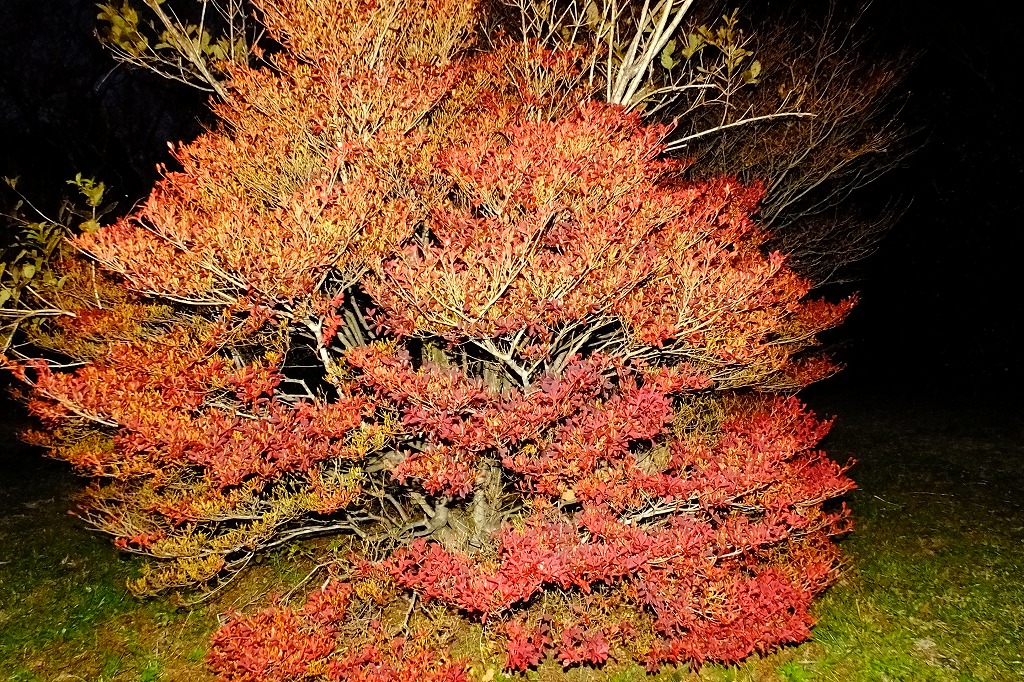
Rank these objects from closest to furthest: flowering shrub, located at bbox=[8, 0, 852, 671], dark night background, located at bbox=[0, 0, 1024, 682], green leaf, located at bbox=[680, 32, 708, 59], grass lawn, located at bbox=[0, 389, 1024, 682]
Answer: flowering shrub, located at bbox=[8, 0, 852, 671], grass lawn, located at bbox=[0, 389, 1024, 682], green leaf, located at bbox=[680, 32, 708, 59], dark night background, located at bbox=[0, 0, 1024, 682]

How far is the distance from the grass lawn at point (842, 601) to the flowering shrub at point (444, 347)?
4.19 ft

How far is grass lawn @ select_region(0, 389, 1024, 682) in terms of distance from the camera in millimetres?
5551

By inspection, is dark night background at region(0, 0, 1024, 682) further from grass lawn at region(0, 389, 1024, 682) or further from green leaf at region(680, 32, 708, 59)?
green leaf at region(680, 32, 708, 59)

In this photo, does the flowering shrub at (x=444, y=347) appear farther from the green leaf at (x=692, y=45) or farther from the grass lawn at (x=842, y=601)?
the green leaf at (x=692, y=45)

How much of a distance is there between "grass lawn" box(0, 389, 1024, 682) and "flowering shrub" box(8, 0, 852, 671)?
1.28m

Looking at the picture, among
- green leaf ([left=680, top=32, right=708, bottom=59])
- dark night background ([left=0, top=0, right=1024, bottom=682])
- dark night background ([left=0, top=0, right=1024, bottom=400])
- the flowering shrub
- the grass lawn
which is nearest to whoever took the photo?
the flowering shrub

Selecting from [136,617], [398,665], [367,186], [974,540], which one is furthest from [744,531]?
[136,617]

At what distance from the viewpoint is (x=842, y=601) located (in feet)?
20.9

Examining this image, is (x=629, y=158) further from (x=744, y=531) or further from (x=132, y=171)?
(x=132, y=171)

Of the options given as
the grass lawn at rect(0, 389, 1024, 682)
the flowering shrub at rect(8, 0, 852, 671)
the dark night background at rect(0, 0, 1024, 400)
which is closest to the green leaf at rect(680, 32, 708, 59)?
the flowering shrub at rect(8, 0, 852, 671)

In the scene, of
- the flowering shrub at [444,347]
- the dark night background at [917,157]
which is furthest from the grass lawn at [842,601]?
the dark night background at [917,157]

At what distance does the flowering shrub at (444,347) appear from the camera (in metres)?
3.95

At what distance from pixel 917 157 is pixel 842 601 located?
14679 mm

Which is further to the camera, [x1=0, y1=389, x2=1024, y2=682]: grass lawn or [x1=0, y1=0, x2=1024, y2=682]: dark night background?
[x1=0, y1=0, x2=1024, y2=682]: dark night background
